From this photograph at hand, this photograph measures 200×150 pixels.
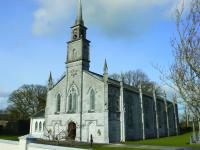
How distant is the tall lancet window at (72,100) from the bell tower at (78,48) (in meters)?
4.25

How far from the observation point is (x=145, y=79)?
210 feet

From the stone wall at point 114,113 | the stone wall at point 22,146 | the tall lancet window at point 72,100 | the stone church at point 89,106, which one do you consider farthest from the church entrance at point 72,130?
the stone wall at point 22,146

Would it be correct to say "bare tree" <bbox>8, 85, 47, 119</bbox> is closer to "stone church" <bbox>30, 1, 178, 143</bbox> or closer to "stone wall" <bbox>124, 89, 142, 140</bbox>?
"stone church" <bbox>30, 1, 178, 143</bbox>

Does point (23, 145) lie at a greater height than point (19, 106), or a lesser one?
lesser

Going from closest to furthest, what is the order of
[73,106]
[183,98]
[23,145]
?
[183,98]
[23,145]
[73,106]

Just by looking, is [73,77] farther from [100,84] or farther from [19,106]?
[19,106]

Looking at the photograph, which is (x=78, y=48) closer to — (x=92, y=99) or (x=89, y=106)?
(x=92, y=99)

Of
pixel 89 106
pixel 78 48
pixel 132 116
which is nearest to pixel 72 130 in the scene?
pixel 89 106

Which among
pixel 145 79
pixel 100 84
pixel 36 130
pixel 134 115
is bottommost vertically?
pixel 36 130

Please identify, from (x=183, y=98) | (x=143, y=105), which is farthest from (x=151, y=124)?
(x=183, y=98)

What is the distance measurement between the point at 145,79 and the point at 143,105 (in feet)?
A: 75.8

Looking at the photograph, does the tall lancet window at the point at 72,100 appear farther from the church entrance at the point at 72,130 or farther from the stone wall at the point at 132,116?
the stone wall at the point at 132,116

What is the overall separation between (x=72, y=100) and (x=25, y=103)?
2896cm

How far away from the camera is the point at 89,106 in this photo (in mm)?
34250
